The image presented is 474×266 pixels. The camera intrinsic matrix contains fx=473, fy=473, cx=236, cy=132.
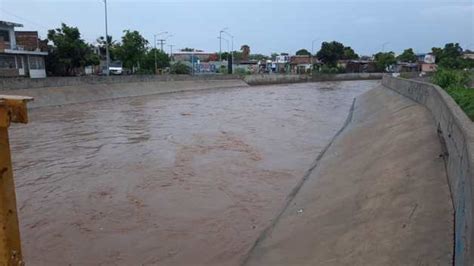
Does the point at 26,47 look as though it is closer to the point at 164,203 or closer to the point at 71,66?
the point at 71,66

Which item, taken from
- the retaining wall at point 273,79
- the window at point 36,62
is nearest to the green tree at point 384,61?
the retaining wall at point 273,79

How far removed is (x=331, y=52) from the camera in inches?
5089

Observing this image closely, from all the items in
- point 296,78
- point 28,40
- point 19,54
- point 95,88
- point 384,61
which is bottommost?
point 296,78

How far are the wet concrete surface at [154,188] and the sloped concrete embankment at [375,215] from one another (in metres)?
0.79

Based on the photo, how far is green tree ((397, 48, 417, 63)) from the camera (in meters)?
137

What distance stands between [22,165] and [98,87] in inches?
1316

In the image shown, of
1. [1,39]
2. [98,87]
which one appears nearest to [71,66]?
[1,39]

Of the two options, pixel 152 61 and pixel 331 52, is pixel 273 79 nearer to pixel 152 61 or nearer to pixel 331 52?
pixel 152 61

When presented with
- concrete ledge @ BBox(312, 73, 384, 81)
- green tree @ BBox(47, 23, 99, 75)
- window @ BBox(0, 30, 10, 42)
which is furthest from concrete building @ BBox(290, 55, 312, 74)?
window @ BBox(0, 30, 10, 42)

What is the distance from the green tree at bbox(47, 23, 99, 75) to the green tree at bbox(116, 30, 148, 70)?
637 inches

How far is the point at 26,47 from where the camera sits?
5928 cm

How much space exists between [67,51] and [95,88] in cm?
1642

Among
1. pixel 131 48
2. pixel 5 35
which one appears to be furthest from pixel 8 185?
pixel 131 48

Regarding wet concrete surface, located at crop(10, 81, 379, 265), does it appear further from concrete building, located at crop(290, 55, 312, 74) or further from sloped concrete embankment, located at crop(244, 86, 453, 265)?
concrete building, located at crop(290, 55, 312, 74)
